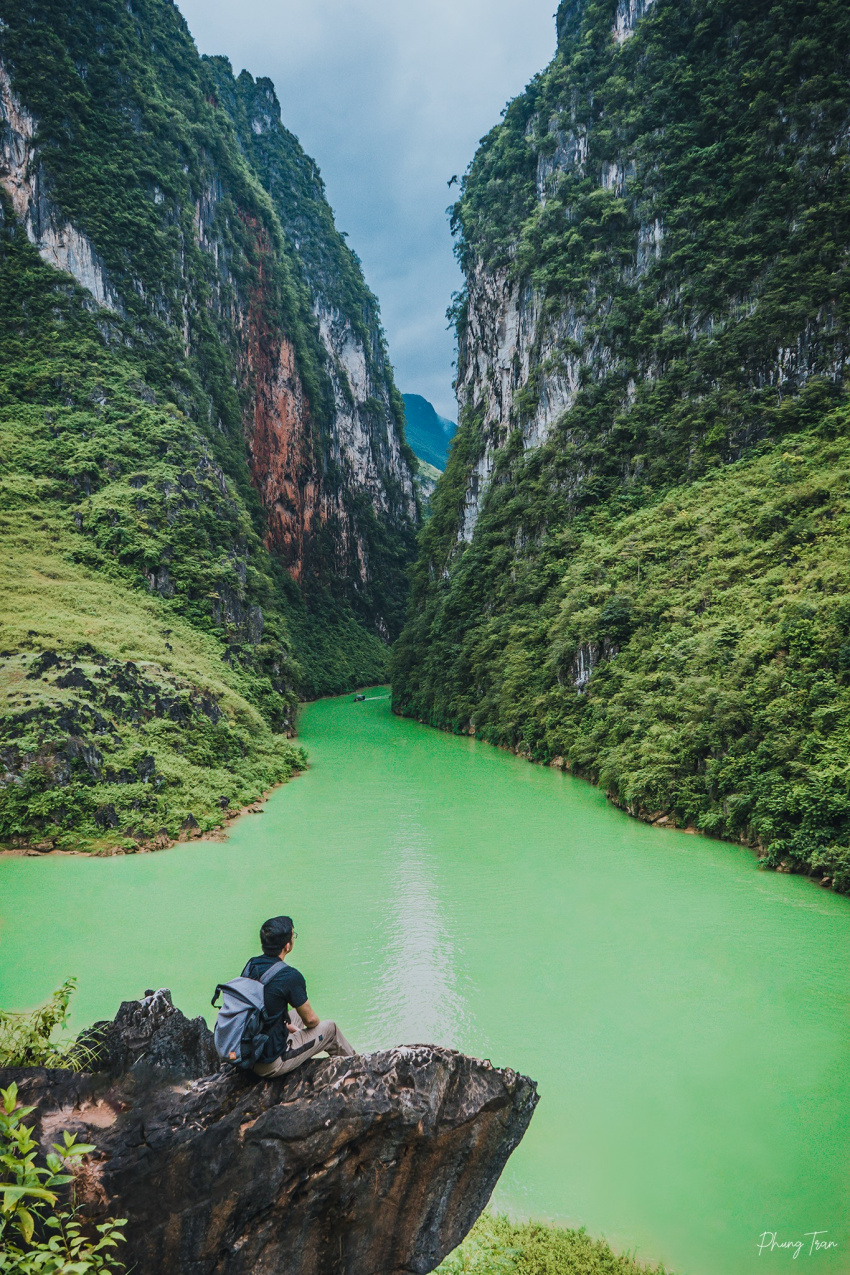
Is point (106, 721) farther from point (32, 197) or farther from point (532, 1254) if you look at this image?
point (32, 197)

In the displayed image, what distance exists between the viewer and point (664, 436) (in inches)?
924

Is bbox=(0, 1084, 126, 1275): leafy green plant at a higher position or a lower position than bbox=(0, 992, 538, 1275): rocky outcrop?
higher

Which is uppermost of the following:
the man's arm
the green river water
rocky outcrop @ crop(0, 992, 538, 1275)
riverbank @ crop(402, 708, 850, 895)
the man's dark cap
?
the man's dark cap

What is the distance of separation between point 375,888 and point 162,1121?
7.42 m

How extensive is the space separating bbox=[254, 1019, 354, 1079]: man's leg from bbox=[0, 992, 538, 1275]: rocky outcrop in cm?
7

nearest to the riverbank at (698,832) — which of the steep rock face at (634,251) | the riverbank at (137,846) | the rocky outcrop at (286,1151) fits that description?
the riverbank at (137,846)

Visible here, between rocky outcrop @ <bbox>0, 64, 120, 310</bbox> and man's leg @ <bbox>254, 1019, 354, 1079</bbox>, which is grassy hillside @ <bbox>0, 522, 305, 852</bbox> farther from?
rocky outcrop @ <bbox>0, 64, 120, 310</bbox>

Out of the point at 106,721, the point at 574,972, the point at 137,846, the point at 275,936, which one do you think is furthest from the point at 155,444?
the point at 275,936

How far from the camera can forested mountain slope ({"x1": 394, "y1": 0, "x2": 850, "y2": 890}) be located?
1240cm

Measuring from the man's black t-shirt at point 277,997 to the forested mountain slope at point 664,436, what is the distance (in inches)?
361

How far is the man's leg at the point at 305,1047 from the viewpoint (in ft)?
8.74

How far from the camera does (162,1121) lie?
2576mm

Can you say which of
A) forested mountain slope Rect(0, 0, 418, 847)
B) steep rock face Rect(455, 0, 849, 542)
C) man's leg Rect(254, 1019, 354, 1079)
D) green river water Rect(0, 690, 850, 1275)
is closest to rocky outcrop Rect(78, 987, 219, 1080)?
man's leg Rect(254, 1019, 354, 1079)

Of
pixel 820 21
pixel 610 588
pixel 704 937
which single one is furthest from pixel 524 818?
pixel 820 21
